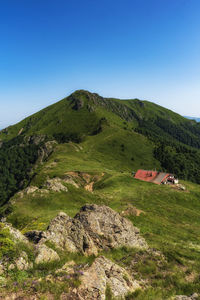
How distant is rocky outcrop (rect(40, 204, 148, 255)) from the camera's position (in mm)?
17741

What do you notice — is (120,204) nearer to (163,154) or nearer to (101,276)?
(101,276)

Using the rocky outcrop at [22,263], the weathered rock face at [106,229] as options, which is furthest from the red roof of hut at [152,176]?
the rocky outcrop at [22,263]

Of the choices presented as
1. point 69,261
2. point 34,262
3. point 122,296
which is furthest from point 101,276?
point 34,262

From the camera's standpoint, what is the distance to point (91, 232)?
2173 centimetres

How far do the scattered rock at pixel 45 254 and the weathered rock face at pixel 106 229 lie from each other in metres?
6.61

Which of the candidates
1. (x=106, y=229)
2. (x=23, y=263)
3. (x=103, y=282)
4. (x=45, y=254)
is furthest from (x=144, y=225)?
(x=23, y=263)

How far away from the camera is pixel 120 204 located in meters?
46.8

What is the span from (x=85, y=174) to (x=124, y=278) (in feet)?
205

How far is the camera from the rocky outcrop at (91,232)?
1774 cm

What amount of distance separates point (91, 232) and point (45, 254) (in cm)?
828

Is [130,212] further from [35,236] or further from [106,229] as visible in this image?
[35,236]

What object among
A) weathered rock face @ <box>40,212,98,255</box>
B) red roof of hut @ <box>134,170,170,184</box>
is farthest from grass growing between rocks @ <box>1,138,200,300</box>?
red roof of hut @ <box>134,170,170,184</box>

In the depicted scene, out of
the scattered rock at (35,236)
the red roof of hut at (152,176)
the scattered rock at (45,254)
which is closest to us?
the scattered rock at (45,254)

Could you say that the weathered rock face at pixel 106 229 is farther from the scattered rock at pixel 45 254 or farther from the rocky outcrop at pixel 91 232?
the scattered rock at pixel 45 254
